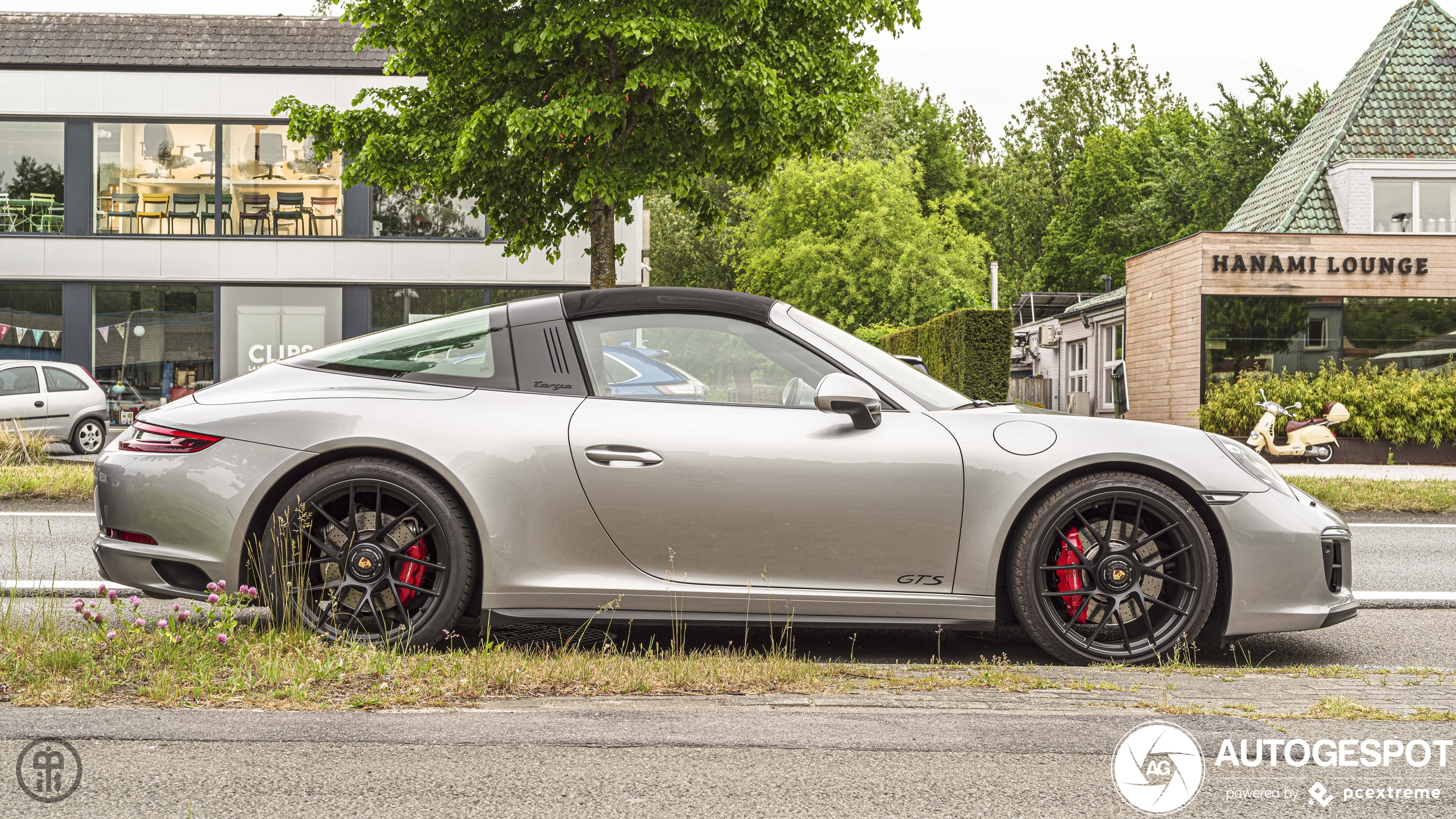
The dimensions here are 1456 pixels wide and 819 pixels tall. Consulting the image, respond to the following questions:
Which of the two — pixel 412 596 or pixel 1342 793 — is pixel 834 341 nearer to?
pixel 412 596

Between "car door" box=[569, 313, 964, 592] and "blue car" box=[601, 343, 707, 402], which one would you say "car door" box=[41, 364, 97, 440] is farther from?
"car door" box=[569, 313, 964, 592]

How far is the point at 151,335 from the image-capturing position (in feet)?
74.8

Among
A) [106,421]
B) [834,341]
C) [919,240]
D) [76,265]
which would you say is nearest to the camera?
[834,341]

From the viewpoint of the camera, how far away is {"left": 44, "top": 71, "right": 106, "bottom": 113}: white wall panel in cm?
2264

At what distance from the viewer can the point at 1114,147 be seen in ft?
185

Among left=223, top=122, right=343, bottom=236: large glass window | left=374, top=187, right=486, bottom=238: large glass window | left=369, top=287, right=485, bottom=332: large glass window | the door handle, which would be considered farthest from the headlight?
left=223, top=122, right=343, bottom=236: large glass window

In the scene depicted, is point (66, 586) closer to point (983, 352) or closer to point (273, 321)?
point (983, 352)

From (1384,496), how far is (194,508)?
1015 centimetres

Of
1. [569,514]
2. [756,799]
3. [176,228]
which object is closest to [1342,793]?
[756,799]

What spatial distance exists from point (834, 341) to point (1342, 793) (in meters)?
2.30

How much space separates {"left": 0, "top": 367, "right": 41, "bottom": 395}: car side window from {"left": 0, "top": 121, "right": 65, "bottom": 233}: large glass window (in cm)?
829

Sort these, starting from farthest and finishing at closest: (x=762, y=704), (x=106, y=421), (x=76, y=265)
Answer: (x=76, y=265), (x=106, y=421), (x=762, y=704)

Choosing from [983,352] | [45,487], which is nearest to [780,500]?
[45,487]

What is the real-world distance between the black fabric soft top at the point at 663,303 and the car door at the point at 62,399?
1469 centimetres
